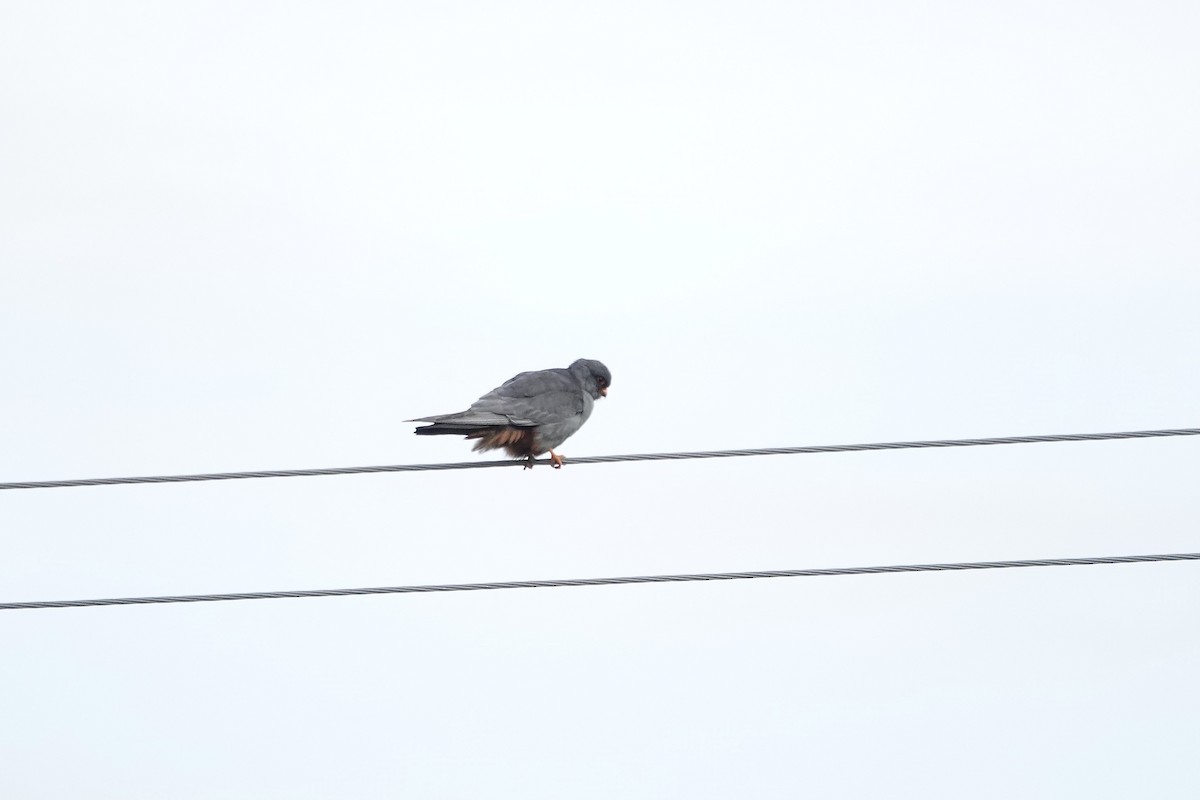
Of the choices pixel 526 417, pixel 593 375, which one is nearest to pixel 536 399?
pixel 526 417

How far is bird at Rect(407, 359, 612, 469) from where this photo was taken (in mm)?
10000

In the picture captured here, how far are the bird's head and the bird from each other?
38cm

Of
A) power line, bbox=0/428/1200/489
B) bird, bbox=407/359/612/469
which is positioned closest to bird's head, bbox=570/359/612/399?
bird, bbox=407/359/612/469

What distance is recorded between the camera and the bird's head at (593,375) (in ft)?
38.8

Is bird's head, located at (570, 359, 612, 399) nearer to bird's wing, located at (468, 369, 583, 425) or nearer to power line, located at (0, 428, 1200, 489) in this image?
bird's wing, located at (468, 369, 583, 425)

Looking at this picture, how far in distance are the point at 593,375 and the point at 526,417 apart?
1640 millimetres

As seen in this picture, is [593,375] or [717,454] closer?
[717,454]

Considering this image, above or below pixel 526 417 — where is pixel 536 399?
above

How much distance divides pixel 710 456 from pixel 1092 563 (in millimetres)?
1802

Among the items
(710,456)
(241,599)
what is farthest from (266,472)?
(710,456)

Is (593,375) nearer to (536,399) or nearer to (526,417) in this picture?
(536,399)

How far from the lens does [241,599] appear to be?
286 inches

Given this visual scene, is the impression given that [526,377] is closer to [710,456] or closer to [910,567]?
[710,456]

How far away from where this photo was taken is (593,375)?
1196cm
